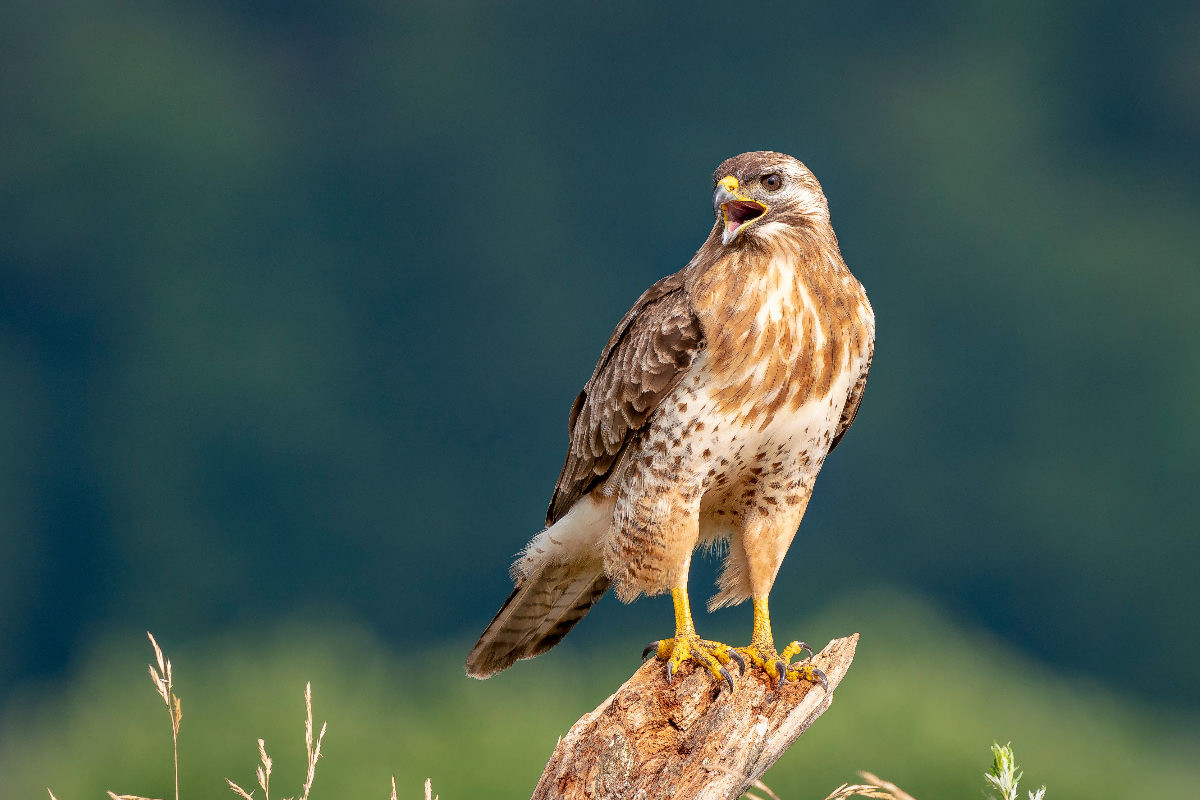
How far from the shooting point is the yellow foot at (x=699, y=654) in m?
3.07

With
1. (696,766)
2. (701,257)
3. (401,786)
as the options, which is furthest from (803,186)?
(401,786)

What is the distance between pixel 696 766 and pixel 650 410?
2.77 ft

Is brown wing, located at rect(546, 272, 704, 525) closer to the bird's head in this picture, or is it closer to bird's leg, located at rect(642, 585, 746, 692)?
the bird's head

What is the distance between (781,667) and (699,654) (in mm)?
188

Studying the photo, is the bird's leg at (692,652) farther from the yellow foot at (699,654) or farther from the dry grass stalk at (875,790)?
the dry grass stalk at (875,790)

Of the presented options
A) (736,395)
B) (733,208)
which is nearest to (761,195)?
(733,208)

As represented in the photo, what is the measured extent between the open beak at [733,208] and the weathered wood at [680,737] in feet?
3.30

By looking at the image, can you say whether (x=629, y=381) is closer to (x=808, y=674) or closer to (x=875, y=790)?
(x=808, y=674)

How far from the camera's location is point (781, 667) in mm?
3096

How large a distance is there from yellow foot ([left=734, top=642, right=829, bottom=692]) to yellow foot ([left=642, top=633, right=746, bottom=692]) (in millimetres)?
37

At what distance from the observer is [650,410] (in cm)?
326

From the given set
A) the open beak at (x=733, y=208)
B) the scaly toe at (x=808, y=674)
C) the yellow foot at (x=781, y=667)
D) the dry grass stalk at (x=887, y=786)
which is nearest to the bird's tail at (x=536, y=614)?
the yellow foot at (x=781, y=667)

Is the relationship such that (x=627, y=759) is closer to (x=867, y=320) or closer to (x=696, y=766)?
(x=696, y=766)

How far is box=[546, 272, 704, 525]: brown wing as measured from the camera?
320 cm
